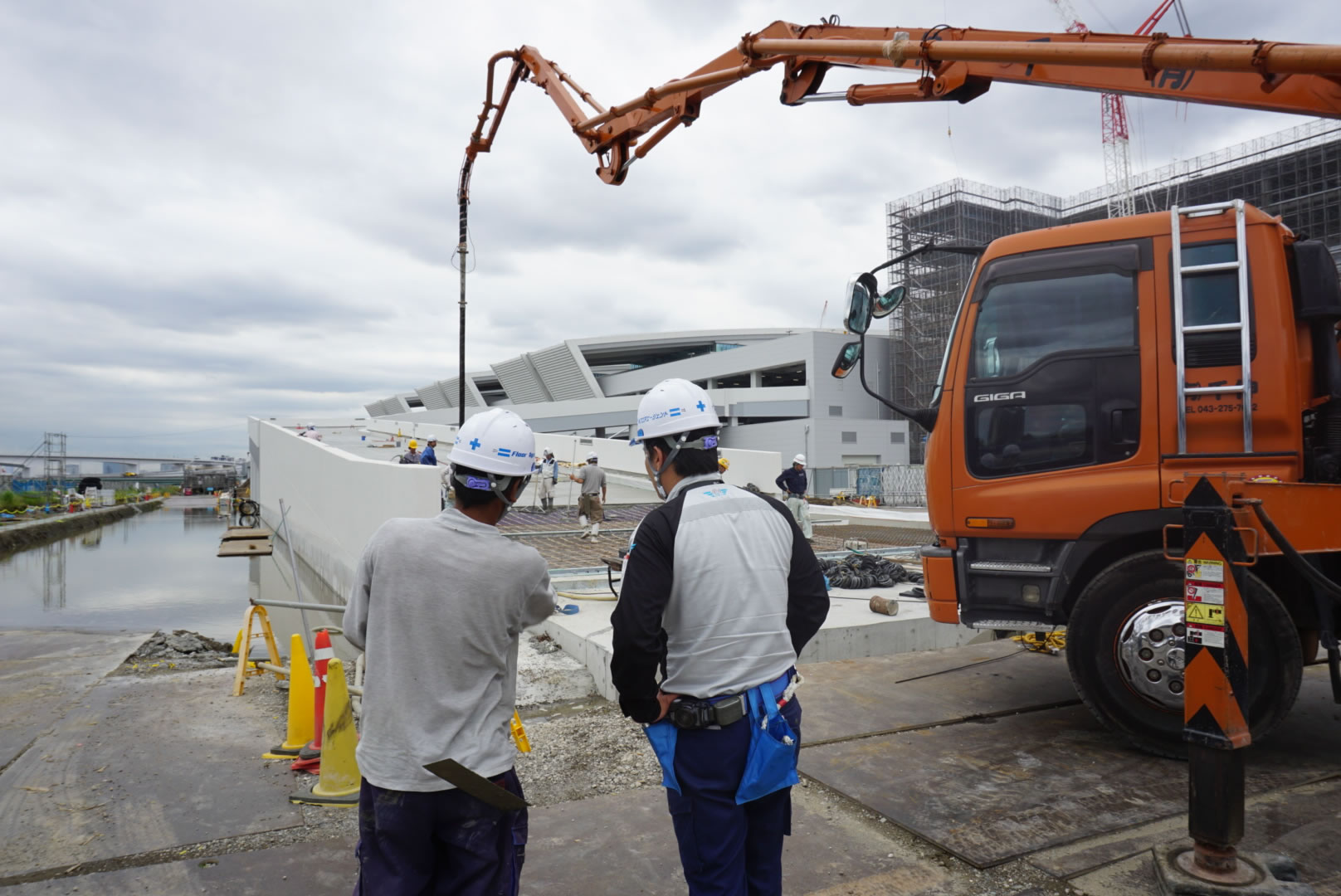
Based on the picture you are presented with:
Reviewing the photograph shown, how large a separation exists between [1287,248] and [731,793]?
4648 millimetres

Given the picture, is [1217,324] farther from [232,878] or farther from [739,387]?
[739,387]

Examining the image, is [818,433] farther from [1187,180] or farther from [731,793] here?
[731,793]

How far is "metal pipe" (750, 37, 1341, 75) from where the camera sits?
4.70 m

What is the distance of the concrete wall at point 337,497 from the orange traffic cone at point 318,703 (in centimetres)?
433

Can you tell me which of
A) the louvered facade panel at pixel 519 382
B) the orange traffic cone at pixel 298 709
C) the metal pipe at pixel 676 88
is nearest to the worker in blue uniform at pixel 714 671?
the orange traffic cone at pixel 298 709

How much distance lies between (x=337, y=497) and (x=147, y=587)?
8311 millimetres

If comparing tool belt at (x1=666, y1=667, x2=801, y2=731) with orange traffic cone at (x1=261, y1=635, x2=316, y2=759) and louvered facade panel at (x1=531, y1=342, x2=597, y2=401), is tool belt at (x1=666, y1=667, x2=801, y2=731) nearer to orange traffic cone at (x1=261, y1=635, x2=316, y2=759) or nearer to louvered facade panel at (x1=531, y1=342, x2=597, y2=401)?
orange traffic cone at (x1=261, y1=635, x2=316, y2=759)

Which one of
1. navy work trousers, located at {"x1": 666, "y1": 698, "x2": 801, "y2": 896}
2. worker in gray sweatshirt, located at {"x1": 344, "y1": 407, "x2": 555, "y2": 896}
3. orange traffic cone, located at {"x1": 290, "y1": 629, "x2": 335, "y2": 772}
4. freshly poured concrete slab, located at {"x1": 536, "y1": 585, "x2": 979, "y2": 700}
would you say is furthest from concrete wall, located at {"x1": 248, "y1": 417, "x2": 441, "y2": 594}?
navy work trousers, located at {"x1": 666, "y1": 698, "x2": 801, "y2": 896}

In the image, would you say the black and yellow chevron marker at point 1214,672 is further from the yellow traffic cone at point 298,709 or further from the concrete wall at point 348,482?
the concrete wall at point 348,482

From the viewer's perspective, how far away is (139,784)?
4680 millimetres

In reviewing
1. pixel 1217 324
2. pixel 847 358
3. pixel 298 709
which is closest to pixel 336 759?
pixel 298 709

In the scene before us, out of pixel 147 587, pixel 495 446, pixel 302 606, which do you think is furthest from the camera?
pixel 147 587

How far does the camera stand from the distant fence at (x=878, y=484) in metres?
33.4

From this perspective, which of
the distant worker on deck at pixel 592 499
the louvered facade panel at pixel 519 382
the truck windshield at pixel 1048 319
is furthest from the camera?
the louvered facade panel at pixel 519 382
